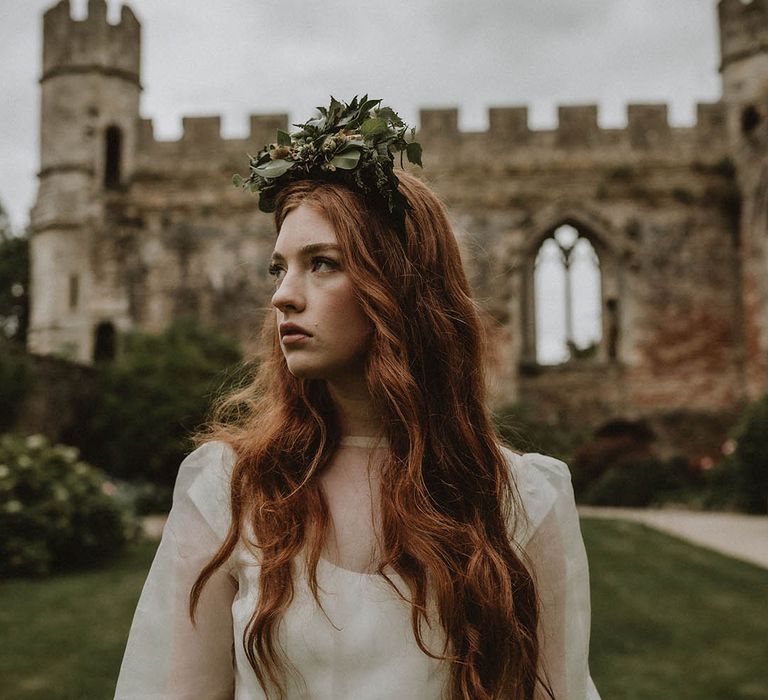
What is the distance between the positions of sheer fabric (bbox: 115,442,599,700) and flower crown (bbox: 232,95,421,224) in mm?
593

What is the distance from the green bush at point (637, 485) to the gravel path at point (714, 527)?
40cm

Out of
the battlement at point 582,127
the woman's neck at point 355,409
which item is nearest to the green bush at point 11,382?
the battlement at point 582,127

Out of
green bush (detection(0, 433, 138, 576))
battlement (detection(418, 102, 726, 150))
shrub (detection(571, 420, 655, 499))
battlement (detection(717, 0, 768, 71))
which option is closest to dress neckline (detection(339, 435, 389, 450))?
green bush (detection(0, 433, 138, 576))

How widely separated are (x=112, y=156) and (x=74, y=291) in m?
3.02

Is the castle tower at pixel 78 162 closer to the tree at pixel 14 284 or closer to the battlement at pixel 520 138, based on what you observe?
the battlement at pixel 520 138

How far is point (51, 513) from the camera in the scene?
317 inches

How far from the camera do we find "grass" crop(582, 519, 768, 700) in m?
4.64

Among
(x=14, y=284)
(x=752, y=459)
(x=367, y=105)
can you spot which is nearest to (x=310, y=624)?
(x=367, y=105)

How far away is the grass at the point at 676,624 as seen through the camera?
4641mm

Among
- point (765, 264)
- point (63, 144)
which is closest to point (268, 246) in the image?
point (63, 144)

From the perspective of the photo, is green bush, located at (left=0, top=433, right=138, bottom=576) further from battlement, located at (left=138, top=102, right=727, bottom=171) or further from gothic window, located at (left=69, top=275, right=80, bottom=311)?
battlement, located at (left=138, top=102, right=727, bottom=171)

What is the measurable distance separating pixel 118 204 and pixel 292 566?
17762mm

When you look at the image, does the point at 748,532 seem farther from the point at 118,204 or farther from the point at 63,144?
the point at 63,144

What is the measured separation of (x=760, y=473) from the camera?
12.2 meters
